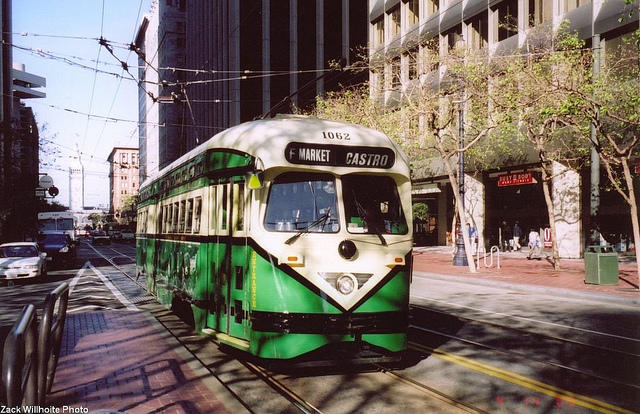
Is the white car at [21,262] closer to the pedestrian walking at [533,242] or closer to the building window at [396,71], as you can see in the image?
the building window at [396,71]

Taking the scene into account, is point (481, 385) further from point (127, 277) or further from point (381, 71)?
point (381, 71)

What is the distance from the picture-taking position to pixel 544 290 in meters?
17.8

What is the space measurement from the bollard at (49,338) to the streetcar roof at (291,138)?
9.33ft

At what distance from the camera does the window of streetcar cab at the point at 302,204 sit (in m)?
7.64

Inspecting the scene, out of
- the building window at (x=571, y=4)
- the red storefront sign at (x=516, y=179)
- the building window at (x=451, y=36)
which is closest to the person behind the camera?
the building window at (x=571, y=4)

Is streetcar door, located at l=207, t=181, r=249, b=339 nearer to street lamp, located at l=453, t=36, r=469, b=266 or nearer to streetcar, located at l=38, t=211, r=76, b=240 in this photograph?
street lamp, located at l=453, t=36, r=469, b=266

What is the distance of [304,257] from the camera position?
741 centimetres

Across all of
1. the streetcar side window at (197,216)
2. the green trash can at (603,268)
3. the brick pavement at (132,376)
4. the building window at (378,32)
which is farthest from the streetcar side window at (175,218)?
the building window at (378,32)

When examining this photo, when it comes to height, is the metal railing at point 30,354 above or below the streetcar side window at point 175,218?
below

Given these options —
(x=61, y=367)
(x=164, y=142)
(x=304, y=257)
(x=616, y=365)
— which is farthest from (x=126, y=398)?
(x=164, y=142)

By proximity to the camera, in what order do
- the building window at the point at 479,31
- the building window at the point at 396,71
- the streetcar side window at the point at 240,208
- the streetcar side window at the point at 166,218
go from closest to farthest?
1. the streetcar side window at the point at 240,208
2. the streetcar side window at the point at 166,218
3. the building window at the point at 396,71
4. the building window at the point at 479,31

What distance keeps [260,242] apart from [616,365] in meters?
5.29

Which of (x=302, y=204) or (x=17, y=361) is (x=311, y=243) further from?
(x=17, y=361)

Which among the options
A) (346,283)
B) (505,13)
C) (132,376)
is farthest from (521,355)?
(505,13)
